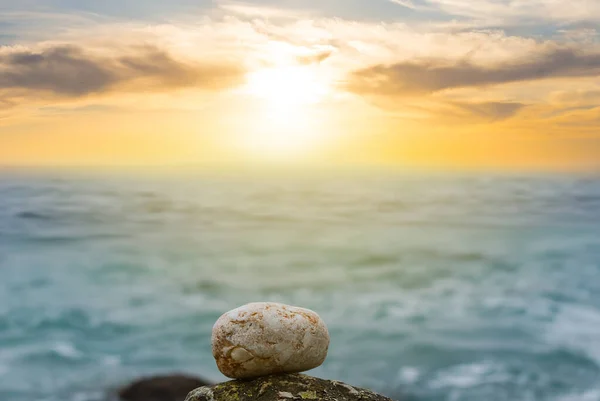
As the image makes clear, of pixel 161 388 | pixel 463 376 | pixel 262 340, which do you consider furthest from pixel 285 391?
pixel 463 376

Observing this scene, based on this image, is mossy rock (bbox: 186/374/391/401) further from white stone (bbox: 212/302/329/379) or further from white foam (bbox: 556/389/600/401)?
white foam (bbox: 556/389/600/401)

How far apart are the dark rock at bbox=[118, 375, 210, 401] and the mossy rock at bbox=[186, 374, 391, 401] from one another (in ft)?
41.5

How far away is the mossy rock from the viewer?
616 cm

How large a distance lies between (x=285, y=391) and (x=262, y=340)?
61 centimetres

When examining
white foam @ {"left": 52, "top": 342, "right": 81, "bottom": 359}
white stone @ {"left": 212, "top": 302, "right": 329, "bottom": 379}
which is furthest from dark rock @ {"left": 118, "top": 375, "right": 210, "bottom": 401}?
white stone @ {"left": 212, "top": 302, "right": 329, "bottom": 379}

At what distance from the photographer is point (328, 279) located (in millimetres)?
47656

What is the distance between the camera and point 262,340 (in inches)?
258

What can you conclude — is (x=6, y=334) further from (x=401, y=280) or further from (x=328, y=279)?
(x=401, y=280)

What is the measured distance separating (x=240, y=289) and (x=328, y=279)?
746 cm

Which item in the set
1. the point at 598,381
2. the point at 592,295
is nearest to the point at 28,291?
the point at 598,381

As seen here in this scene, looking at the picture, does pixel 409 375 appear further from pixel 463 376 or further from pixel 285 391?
pixel 285 391

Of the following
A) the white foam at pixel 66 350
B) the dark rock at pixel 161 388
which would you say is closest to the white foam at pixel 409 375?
the dark rock at pixel 161 388

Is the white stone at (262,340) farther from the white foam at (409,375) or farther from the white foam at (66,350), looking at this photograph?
the white foam at (66,350)

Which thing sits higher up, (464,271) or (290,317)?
(290,317)
